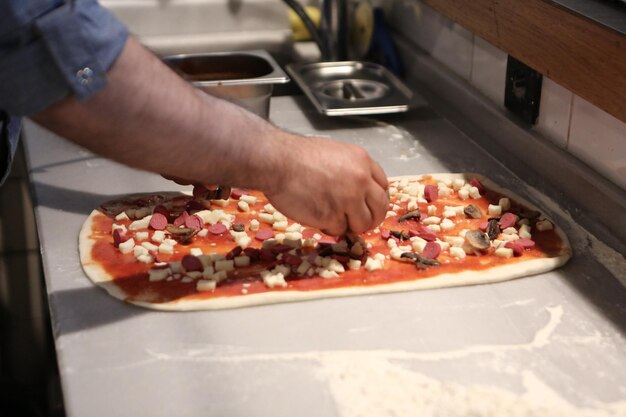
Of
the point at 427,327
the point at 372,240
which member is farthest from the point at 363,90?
the point at 427,327

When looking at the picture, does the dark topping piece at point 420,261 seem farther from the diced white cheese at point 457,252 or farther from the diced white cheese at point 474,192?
the diced white cheese at point 474,192

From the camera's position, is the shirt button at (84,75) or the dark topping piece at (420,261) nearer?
the shirt button at (84,75)

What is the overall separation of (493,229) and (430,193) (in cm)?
15

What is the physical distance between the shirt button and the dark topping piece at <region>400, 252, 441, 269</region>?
1.74 ft

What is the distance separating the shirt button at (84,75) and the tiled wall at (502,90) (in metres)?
0.80

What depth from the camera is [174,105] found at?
0.95 meters

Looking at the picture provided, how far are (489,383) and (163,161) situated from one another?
45 centimetres

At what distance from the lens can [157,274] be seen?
1167 millimetres

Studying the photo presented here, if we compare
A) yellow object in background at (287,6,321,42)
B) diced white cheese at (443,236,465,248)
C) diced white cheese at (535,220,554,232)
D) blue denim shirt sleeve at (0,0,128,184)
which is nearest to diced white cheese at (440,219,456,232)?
diced white cheese at (443,236,465,248)

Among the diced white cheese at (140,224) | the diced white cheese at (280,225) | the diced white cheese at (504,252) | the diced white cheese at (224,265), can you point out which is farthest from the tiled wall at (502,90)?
the diced white cheese at (140,224)

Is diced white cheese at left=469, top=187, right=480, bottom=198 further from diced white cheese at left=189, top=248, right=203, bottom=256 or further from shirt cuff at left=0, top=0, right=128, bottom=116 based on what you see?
shirt cuff at left=0, top=0, right=128, bottom=116

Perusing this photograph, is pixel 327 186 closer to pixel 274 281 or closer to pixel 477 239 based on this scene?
pixel 274 281

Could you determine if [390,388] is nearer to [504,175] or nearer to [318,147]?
[318,147]

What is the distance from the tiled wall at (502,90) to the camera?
1316mm
